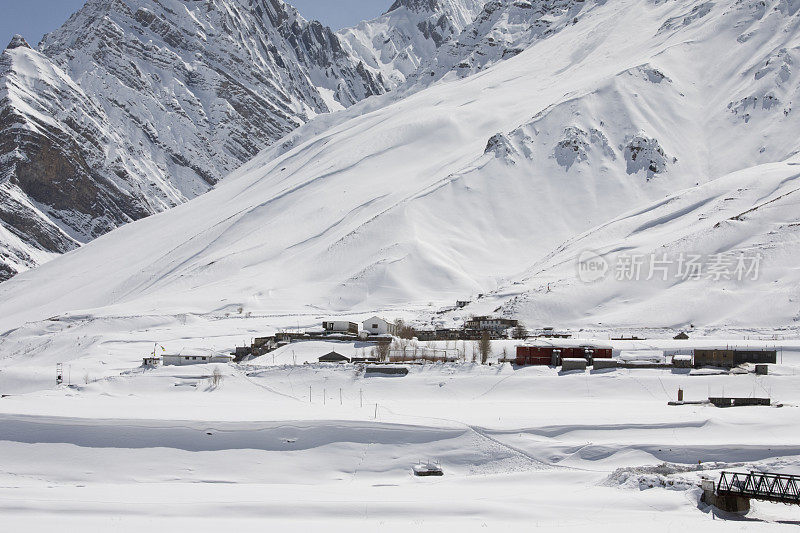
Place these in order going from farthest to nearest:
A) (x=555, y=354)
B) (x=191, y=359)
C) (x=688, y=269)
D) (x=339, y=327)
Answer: (x=688, y=269), (x=339, y=327), (x=191, y=359), (x=555, y=354)

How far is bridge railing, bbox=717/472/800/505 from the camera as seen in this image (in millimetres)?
38781

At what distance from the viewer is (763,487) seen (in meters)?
40.6

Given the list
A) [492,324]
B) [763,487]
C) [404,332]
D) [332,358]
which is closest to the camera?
[763,487]

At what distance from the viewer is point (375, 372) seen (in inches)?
2608

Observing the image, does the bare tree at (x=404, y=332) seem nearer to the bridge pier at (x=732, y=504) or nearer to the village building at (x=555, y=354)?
the village building at (x=555, y=354)

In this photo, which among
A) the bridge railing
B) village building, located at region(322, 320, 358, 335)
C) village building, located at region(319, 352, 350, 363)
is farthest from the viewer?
village building, located at region(322, 320, 358, 335)

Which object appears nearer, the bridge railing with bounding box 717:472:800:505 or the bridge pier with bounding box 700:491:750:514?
the bridge railing with bounding box 717:472:800:505

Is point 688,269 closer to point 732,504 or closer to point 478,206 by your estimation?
point 478,206

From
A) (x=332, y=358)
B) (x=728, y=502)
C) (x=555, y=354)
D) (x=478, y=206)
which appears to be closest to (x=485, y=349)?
(x=555, y=354)

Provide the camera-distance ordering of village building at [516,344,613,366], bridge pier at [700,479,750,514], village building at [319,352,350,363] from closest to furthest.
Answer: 1. bridge pier at [700,479,750,514]
2. village building at [516,344,613,366]
3. village building at [319,352,350,363]

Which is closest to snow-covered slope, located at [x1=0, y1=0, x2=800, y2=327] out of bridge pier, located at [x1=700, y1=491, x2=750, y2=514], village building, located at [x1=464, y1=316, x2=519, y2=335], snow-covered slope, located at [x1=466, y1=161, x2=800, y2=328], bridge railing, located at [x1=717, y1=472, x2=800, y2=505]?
snow-covered slope, located at [x1=466, y1=161, x2=800, y2=328]

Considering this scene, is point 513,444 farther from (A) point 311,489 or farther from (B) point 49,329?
(B) point 49,329

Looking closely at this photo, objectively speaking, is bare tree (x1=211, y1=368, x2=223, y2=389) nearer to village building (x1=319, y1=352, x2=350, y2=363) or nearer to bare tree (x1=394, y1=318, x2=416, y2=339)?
village building (x1=319, y1=352, x2=350, y2=363)

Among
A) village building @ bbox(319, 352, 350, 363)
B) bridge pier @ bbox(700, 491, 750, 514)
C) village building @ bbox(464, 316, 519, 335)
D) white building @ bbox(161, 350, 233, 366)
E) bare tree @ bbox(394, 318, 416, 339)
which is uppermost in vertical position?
village building @ bbox(464, 316, 519, 335)
